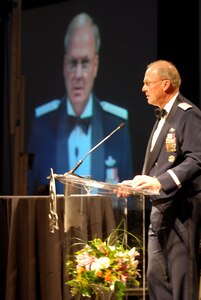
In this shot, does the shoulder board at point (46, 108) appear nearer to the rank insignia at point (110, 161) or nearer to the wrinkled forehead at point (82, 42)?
the wrinkled forehead at point (82, 42)

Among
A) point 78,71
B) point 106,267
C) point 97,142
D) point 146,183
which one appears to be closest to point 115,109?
point 97,142

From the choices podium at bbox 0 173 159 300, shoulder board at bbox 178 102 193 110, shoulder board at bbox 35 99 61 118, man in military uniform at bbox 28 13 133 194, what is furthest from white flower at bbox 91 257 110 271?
shoulder board at bbox 35 99 61 118

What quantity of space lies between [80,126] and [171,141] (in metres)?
3.38

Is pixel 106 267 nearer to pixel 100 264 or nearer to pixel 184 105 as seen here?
pixel 100 264

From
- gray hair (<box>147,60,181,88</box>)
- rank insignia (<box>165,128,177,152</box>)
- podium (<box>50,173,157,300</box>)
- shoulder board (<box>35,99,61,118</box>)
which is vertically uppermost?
shoulder board (<box>35,99,61,118</box>)

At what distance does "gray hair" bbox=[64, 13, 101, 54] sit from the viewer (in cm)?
603

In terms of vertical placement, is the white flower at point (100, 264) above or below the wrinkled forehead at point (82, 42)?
below

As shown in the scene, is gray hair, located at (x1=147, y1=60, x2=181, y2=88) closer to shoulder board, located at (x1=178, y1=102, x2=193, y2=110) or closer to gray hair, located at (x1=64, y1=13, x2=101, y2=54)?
shoulder board, located at (x1=178, y1=102, x2=193, y2=110)

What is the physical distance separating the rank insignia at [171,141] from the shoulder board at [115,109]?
9.82ft

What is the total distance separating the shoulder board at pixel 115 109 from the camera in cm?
570

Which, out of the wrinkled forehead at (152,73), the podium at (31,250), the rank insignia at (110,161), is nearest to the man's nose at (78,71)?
the rank insignia at (110,161)

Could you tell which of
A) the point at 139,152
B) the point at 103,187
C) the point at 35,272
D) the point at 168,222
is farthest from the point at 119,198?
the point at 139,152

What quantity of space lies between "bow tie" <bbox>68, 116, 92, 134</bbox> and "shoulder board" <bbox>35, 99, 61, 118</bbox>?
235mm

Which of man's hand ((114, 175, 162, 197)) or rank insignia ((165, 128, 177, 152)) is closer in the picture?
man's hand ((114, 175, 162, 197))
